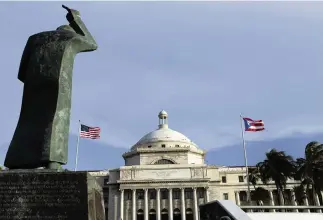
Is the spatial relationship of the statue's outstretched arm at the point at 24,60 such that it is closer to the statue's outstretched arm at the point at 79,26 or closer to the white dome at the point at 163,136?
the statue's outstretched arm at the point at 79,26

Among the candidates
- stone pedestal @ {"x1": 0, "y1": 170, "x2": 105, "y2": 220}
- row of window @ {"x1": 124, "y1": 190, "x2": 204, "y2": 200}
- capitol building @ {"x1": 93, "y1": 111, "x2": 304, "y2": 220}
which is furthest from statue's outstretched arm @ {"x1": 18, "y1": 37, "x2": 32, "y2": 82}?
row of window @ {"x1": 124, "y1": 190, "x2": 204, "y2": 200}

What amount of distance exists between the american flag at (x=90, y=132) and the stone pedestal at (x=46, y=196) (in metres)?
35.2

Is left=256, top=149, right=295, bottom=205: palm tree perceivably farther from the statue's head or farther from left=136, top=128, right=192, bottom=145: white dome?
the statue's head

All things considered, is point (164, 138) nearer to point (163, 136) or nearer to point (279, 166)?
point (163, 136)

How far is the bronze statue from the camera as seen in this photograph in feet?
21.7

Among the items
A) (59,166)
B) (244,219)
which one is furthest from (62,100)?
(244,219)

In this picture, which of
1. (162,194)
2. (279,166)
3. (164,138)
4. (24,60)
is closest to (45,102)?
(24,60)

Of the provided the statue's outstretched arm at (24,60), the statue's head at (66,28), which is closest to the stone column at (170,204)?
the statue's outstretched arm at (24,60)

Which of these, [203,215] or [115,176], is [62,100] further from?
[115,176]

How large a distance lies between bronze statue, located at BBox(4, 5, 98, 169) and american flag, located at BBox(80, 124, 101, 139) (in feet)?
111

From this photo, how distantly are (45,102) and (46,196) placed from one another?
6.76 ft

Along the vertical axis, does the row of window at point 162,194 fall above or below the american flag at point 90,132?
below

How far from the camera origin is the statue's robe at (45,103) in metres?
6.63

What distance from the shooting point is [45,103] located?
6961 millimetres
